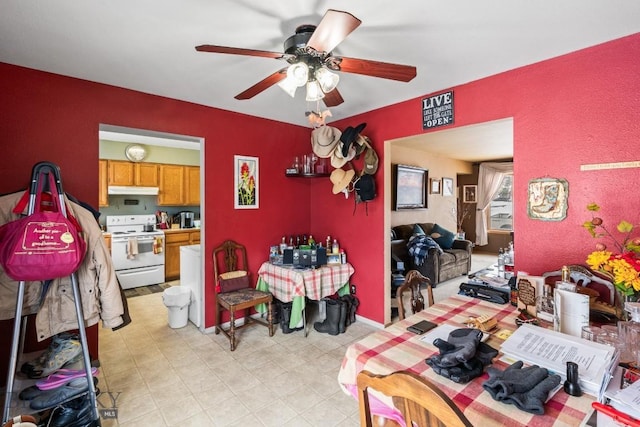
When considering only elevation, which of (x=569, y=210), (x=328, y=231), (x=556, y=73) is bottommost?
(x=328, y=231)

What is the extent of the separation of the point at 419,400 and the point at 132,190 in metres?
5.51

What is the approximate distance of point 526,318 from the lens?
157cm

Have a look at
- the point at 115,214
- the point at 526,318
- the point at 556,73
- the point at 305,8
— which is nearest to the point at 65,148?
the point at 305,8

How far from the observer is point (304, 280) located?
9.94ft

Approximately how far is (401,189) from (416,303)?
11.3 ft

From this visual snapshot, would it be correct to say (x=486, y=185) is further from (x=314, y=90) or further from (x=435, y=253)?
(x=314, y=90)

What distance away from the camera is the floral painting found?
133 inches

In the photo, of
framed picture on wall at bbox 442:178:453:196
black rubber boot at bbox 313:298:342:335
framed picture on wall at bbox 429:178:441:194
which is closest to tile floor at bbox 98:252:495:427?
black rubber boot at bbox 313:298:342:335

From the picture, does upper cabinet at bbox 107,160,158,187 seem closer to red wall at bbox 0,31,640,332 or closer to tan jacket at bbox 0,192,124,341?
red wall at bbox 0,31,640,332

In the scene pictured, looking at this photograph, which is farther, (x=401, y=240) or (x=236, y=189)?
(x=401, y=240)

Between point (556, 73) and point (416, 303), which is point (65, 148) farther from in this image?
point (556, 73)

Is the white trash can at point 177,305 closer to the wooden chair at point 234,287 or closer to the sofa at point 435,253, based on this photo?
the wooden chair at point 234,287

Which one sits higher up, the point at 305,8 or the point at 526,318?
the point at 305,8

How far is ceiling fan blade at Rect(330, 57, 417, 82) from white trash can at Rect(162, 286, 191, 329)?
2890 mm
